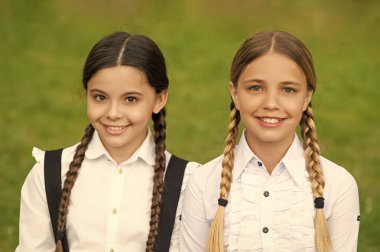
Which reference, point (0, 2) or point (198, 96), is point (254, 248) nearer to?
point (198, 96)

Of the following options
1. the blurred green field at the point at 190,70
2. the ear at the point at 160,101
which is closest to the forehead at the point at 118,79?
the ear at the point at 160,101

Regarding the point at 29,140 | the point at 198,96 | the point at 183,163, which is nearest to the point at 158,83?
the point at 183,163

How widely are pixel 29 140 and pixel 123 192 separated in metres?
3.24

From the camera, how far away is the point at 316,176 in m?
3.85

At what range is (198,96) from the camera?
8031 millimetres

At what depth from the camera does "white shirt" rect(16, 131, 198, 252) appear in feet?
13.3

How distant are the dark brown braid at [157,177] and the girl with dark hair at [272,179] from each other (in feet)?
0.49

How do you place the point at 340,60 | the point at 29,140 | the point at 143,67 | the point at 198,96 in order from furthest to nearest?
1. the point at 340,60
2. the point at 198,96
3. the point at 29,140
4. the point at 143,67

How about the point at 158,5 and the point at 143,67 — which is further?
the point at 158,5

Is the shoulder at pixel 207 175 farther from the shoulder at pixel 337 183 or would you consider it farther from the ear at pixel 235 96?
the shoulder at pixel 337 183

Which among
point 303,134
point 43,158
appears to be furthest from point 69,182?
point 303,134

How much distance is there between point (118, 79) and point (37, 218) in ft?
2.50

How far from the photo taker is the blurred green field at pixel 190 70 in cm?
691

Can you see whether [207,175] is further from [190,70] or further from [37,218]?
[190,70]
